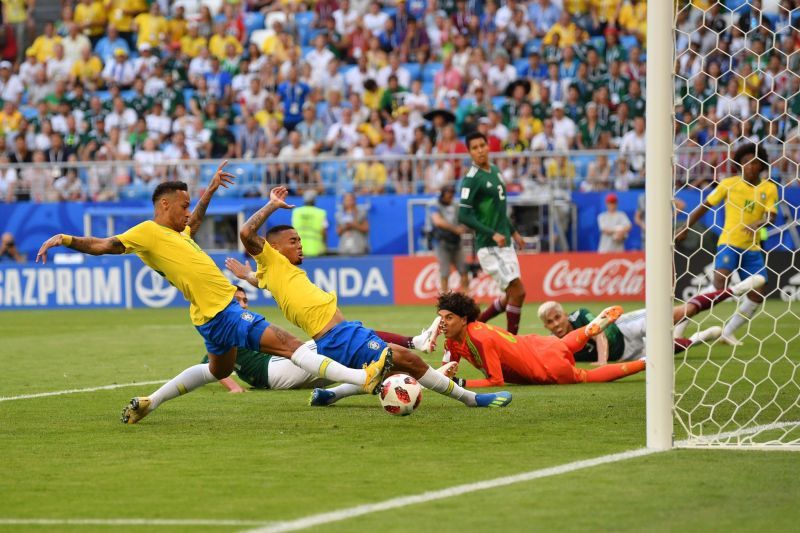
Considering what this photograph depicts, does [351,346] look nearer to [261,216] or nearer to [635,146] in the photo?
[261,216]

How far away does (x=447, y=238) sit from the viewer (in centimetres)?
2234

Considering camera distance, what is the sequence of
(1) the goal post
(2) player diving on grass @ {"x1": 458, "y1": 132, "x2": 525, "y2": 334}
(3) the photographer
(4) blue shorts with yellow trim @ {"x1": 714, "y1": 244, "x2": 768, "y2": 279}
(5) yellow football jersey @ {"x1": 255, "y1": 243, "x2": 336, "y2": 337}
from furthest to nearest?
(3) the photographer, (2) player diving on grass @ {"x1": 458, "y1": 132, "x2": 525, "y2": 334}, (4) blue shorts with yellow trim @ {"x1": 714, "y1": 244, "x2": 768, "y2": 279}, (5) yellow football jersey @ {"x1": 255, "y1": 243, "x2": 336, "y2": 337}, (1) the goal post

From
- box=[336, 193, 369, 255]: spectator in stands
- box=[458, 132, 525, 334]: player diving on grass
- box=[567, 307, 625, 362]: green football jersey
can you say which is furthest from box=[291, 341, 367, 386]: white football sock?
box=[336, 193, 369, 255]: spectator in stands

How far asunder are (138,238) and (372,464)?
2.84 m

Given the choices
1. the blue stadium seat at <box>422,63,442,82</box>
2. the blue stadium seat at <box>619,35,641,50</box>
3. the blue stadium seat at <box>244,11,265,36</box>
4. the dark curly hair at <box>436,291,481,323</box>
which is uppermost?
the blue stadium seat at <box>244,11,265,36</box>

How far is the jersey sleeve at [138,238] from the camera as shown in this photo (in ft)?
29.8

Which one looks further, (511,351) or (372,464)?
(511,351)

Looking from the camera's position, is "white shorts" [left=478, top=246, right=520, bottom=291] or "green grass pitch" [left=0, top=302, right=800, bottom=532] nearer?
"green grass pitch" [left=0, top=302, right=800, bottom=532]

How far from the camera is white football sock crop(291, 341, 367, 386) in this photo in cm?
884

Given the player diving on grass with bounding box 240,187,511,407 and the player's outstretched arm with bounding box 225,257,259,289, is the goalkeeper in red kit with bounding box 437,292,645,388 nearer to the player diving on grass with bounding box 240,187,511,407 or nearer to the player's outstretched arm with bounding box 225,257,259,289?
the player diving on grass with bounding box 240,187,511,407

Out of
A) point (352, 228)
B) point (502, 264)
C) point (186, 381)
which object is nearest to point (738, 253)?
point (502, 264)

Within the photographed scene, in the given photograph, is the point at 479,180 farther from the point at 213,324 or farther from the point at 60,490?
the point at 60,490

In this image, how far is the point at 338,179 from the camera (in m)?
24.5

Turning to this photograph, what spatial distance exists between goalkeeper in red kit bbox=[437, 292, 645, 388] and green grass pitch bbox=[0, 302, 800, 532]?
0.24 m
